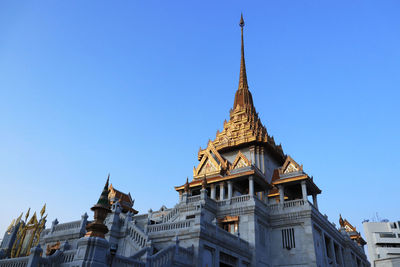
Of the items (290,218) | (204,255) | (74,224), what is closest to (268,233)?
(290,218)

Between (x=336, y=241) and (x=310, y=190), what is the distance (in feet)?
19.1

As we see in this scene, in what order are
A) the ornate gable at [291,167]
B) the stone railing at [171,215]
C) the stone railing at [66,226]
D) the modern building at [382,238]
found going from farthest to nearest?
1. the modern building at [382,238]
2. the ornate gable at [291,167]
3. the stone railing at [171,215]
4. the stone railing at [66,226]

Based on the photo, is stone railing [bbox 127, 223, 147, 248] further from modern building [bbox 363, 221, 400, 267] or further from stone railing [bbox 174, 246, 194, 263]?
modern building [bbox 363, 221, 400, 267]

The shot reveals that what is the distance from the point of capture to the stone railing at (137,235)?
21.1 meters

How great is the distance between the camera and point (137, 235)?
71.4 feet

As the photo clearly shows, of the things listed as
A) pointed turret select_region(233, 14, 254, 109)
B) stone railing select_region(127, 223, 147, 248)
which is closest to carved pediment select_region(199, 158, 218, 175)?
pointed turret select_region(233, 14, 254, 109)

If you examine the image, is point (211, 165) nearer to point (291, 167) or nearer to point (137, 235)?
point (291, 167)

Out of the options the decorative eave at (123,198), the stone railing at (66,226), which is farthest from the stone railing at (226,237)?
the decorative eave at (123,198)

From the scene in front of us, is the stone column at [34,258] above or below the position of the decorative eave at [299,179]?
below

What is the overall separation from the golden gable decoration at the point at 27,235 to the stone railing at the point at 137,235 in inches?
698

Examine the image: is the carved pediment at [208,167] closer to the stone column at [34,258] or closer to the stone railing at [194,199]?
the stone railing at [194,199]

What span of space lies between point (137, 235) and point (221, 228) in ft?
22.6

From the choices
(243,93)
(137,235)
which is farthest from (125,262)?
(243,93)

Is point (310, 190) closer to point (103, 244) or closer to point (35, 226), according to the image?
point (103, 244)
